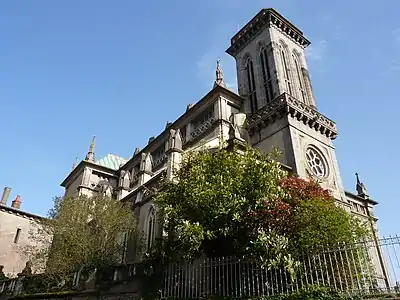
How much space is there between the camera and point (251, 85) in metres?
31.8

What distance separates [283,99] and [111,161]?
2856 cm

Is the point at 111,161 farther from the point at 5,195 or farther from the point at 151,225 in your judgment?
the point at 151,225

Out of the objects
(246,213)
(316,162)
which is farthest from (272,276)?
(316,162)

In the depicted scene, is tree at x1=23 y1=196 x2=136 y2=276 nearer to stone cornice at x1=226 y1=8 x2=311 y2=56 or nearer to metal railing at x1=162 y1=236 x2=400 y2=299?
metal railing at x1=162 y1=236 x2=400 y2=299

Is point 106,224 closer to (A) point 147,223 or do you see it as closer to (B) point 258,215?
(A) point 147,223

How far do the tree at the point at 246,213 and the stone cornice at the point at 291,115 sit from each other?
30.5 ft

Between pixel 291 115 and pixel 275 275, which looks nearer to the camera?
pixel 275 275

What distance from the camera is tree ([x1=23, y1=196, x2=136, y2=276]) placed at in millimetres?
20234

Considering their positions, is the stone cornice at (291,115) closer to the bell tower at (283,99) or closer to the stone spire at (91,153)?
the bell tower at (283,99)

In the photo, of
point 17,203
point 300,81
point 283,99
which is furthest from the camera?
point 17,203

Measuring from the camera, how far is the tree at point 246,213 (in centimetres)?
1391

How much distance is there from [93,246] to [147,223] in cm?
399

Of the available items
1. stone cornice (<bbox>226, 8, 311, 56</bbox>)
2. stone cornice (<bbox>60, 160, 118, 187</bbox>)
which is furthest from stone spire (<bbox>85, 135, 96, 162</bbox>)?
stone cornice (<bbox>226, 8, 311, 56</bbox>)

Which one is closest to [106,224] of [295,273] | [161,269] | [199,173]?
[161,269]
